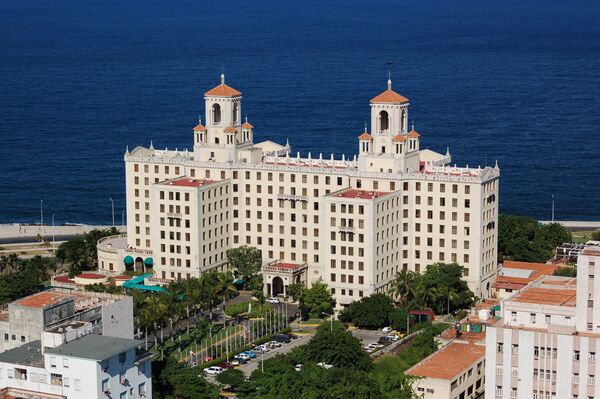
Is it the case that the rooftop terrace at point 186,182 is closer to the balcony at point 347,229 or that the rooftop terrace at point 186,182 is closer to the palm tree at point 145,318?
the balcony at point 347,229

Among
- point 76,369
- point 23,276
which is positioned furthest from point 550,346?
point 23,276

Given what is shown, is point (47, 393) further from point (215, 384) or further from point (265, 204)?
point (265, 204)

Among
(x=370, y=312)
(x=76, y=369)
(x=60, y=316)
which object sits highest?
(x=60, y=316)

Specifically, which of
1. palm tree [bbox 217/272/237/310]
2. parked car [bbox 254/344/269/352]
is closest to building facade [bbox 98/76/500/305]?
palm tree [bbox 217/272/237/310]

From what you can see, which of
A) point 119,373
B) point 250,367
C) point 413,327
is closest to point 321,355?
point 250,367

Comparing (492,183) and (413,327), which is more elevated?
(492,183)

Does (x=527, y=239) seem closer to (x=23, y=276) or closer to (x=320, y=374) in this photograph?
(x=320, y=374)

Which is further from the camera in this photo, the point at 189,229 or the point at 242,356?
the point at 189,229
